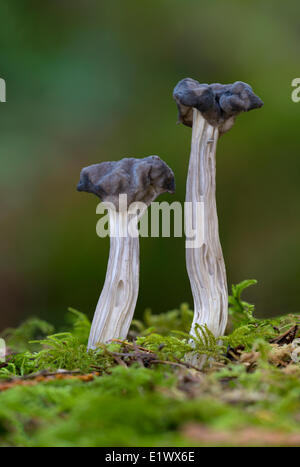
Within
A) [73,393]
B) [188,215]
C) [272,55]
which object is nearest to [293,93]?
[272,55]

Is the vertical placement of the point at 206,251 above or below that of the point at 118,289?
above
